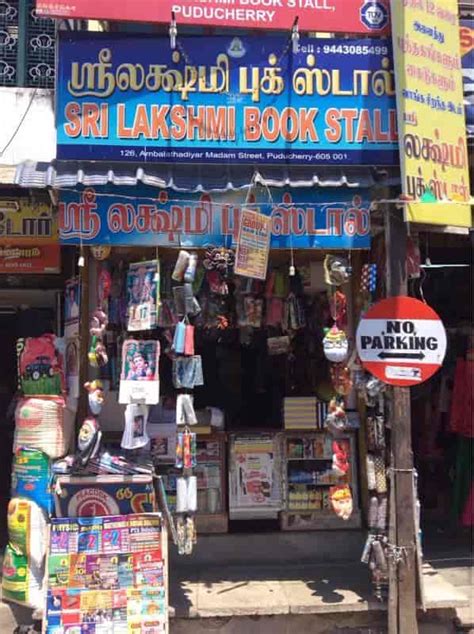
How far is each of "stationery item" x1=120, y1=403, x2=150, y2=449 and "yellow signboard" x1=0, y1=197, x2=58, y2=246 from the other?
1.96 meters

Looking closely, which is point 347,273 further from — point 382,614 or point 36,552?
point 36,552

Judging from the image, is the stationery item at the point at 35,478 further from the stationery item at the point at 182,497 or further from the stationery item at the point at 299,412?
the stationery item at the point at 299,412

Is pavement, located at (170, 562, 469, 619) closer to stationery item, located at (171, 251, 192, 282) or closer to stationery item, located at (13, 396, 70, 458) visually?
stationery item, located at (13, 396, 70, 458)

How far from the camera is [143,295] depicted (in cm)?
523

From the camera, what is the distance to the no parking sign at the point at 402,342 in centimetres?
498

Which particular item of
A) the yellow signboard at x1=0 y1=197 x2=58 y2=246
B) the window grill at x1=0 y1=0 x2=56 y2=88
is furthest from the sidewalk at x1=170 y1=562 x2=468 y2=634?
the window grill at x1=0 y1=0 x2=56 y2=88

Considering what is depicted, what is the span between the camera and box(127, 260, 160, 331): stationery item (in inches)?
202

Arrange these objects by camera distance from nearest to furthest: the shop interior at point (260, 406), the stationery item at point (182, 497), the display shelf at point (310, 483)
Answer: the stationery item at point (182, 497) → the shop interior at point (260, 406) → the display shelf at point (310, 483)

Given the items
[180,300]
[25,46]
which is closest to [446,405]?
[180,300]

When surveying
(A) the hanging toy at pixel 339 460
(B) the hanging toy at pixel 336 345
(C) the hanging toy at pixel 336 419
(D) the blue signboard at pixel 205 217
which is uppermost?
(D) the blue signboard at pixel 205 217

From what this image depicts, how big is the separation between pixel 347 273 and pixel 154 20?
2587 millimetres

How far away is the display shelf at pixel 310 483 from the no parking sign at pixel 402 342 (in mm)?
1359

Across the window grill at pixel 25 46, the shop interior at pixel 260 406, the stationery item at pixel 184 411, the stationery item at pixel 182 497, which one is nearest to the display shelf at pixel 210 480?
the shop interior at pixel 260 406

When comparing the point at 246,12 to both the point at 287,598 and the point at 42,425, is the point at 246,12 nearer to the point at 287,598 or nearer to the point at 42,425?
the point at 42,425
